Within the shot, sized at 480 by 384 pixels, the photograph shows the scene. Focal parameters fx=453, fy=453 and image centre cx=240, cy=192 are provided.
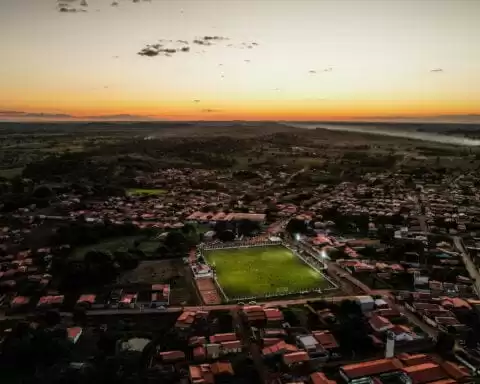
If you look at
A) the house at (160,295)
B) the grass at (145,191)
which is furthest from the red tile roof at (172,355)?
the grass at (145,191)

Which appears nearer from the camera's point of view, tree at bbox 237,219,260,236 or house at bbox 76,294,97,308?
house at bbox 76,294,97,308

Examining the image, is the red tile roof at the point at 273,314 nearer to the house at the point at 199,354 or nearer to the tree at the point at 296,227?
the house at the point at 199,354

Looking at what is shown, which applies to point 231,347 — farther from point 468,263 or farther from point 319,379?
point 468,263

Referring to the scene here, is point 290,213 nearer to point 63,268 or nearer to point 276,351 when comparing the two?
point 63,268

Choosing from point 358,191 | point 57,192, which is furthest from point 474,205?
point 57,192

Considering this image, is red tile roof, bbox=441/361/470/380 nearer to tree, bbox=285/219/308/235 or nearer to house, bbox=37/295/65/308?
house, bbox=37/295/65/308

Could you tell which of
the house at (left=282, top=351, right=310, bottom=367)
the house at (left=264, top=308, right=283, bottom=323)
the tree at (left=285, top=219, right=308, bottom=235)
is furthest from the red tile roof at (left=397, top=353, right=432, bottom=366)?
the tree at (left=285, top=219, right=308, bottom=235)
